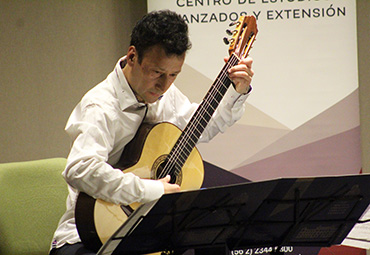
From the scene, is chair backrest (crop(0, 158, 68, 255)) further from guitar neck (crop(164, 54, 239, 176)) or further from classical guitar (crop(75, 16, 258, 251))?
guitar neck (crop(164, 54, 239, 176))

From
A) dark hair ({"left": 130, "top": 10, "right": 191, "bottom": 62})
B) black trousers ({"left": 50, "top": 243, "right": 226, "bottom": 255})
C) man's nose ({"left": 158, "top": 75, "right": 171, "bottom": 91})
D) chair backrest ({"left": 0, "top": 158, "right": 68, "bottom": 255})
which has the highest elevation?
dark hair ({"left": 130, "top": 10, "right": 191, "bottom": 62})

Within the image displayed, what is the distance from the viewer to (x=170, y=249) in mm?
2088

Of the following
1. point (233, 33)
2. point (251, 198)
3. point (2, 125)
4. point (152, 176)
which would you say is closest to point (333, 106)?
point (233, 33)

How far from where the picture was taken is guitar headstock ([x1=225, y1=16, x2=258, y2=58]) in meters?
2.59

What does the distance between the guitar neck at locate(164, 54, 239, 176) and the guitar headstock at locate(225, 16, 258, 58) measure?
48mm

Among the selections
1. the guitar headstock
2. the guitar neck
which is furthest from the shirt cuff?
the guitar headstock

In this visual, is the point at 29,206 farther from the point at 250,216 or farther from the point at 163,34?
the point at 250,216

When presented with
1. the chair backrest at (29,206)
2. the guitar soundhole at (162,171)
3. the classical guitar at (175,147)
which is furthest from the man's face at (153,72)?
the chair backrest at (29,206)

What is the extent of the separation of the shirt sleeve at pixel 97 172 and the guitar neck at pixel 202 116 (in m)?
0.26

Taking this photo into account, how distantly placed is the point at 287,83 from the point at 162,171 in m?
1.56

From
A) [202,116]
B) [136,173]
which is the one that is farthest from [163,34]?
[136,173]

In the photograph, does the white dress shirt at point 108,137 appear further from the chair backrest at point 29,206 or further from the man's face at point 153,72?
the chair backrest at point 29,206

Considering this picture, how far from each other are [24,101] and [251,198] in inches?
96.8

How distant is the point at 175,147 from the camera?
8.36 feet
